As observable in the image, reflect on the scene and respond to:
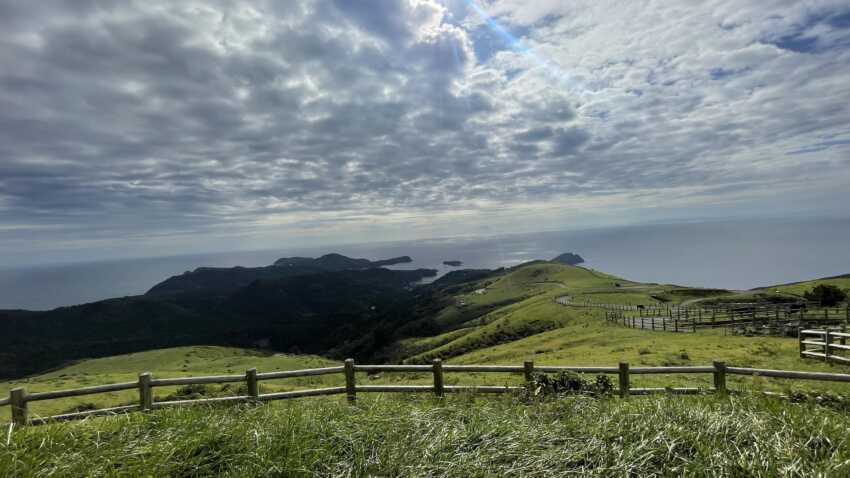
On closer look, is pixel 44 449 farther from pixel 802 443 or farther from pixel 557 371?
pixel 802 443

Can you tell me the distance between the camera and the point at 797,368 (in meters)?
17.4

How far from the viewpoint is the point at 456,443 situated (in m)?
5.97

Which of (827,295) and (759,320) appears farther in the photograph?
(827,295)

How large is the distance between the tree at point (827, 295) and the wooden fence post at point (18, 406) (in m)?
68.8

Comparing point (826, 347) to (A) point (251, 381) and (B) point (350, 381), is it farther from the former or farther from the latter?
(A) point (251, 381)

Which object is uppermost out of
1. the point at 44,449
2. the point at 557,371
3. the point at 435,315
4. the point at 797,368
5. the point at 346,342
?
the point at 44,449

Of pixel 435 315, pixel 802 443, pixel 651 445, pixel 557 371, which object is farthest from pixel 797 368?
pixel 435 315

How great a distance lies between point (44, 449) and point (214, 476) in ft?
9.44

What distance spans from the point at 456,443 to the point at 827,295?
222ft

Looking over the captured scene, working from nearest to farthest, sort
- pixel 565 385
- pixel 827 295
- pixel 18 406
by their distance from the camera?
pixel 18 406 < pixel 565 385 < pixel 827 295

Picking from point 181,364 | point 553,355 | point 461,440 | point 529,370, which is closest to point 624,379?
A: point 529,370

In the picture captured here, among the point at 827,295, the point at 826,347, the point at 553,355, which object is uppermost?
the point at 826,347

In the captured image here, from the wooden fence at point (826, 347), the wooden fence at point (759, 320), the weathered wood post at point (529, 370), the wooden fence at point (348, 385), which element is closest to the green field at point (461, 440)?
the wooden fence at point (348, 385)

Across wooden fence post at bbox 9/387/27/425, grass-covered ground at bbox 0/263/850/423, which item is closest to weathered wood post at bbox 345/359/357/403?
wooden fence post at bbox 9/387/27/425
